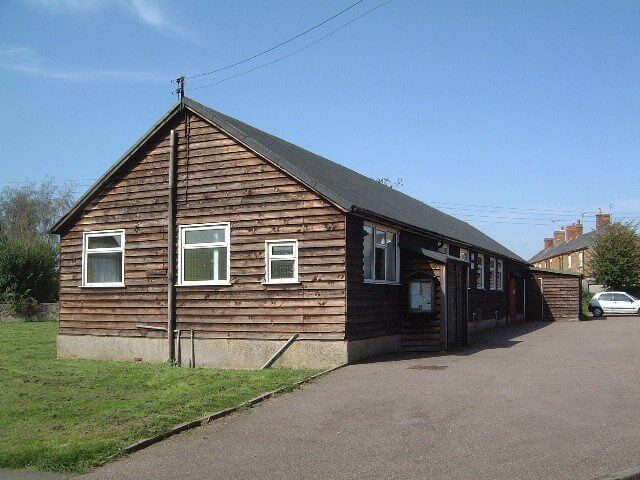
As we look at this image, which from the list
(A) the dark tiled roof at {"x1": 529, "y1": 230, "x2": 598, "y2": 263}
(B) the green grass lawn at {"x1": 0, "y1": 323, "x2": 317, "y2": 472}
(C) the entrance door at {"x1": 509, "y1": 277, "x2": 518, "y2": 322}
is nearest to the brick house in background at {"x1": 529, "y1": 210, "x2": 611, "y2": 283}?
(A) the dark tiled roof at {"x1": 529, "y1": 230, "x2": 598, "y2": 263}

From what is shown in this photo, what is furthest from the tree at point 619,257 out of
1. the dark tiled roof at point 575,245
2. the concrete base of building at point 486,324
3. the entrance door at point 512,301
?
the concrete base of building at point 486,324

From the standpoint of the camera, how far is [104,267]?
18.7 metres

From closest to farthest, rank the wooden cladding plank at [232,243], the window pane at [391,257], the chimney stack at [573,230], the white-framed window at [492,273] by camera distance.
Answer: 1. the wooden cladding plank at [232,243]
2. the window pane at [391,257]
3. the white-framed window at [492,273]
4. the chimney stack at [573,230]

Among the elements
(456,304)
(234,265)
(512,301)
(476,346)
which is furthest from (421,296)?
(512,301)

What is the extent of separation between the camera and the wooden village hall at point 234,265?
15.7m

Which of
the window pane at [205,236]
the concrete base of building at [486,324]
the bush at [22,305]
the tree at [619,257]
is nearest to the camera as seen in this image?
the window pane at [205,236]

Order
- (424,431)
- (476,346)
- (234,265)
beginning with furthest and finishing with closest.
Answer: (476,346), (234,265), (424,431)

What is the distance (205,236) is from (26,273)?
27.2 meters

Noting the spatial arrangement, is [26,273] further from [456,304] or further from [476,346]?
[476,346]

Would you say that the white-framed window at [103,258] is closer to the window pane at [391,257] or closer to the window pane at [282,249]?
the window pane at [282,249]

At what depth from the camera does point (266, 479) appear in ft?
24.5

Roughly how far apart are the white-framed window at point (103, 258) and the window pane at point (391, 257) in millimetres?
6857

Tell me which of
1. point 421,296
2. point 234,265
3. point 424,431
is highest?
point 234,265

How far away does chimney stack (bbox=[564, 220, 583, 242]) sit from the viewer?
82.0m
